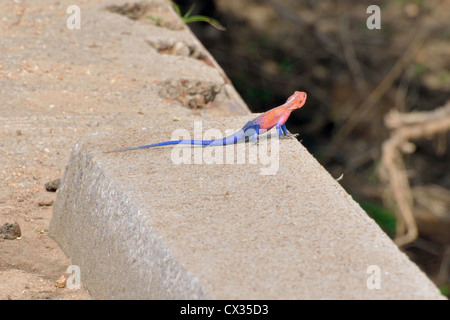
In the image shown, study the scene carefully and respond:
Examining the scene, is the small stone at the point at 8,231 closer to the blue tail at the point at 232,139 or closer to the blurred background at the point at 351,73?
the blue tail at the point at 232,139

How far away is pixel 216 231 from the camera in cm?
188

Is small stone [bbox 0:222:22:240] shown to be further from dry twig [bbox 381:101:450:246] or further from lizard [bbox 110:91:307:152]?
dry twig [bbox 381:101:450:246]

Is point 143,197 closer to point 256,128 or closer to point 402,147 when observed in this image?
point 256,128

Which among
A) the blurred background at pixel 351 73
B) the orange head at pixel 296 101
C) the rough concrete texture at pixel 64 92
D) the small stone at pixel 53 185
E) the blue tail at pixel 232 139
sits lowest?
the blurred background at pixel 351 73

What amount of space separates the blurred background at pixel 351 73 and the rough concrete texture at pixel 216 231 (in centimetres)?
408

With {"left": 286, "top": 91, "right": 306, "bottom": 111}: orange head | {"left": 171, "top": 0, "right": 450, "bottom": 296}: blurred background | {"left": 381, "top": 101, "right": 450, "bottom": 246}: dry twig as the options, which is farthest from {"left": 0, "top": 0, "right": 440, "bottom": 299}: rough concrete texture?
{"left": 171, "top": 0, "right": 450, "bottom": 296}: blurred background

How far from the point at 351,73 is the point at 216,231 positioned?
5064 mm

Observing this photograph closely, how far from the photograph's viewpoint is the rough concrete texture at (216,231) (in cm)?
170

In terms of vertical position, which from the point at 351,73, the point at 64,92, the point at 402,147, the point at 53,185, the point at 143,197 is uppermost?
the point at 143,197

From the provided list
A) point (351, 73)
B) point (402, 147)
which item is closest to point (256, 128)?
point (402, 147)

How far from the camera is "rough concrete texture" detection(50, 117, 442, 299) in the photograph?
5.59 ft

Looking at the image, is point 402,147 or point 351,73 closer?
point 402,147

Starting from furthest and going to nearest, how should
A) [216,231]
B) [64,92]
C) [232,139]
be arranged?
1. [64,92]
2. [232,139]
3. [216,231]

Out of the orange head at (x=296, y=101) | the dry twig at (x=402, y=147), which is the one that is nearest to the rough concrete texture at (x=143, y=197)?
the orange head at (x=296, y=101)
